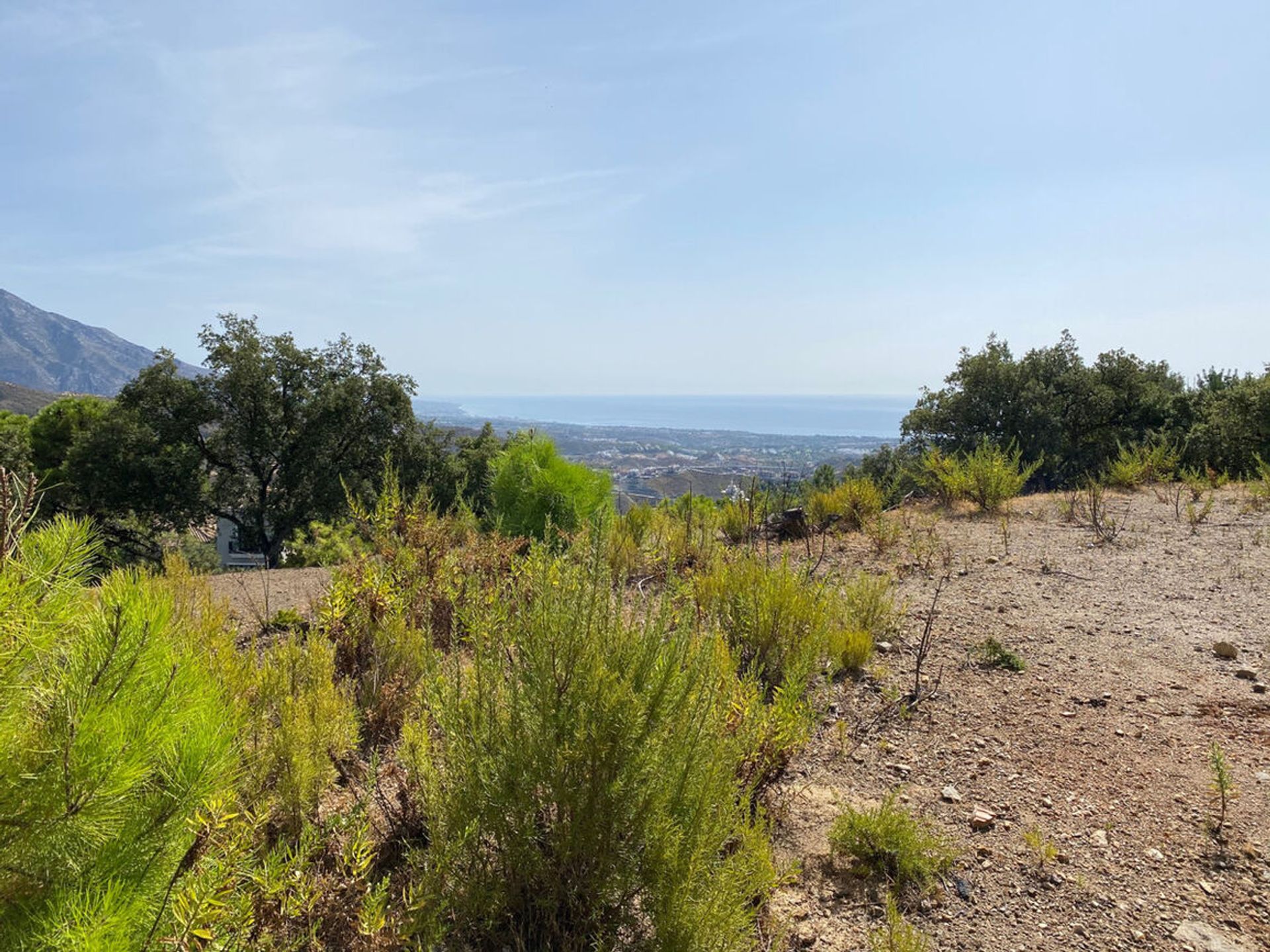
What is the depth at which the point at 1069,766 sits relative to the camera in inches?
109

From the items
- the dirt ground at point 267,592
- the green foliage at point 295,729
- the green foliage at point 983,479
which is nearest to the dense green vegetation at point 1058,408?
the green foliage at point 983,479

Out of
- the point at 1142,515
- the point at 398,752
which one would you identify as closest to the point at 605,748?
the point at 398,752

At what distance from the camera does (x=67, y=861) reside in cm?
108

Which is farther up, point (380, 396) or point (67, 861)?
Answer: point (380, 396)

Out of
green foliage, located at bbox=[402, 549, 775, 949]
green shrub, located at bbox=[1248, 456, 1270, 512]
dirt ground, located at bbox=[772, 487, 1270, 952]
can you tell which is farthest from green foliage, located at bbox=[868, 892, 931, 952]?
green shrub, located at bbox=[1248, 456, 1270, 512]

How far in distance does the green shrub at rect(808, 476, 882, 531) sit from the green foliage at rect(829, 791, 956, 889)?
5594 millimetres

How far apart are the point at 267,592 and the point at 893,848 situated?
405cm

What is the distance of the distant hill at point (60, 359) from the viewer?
156m

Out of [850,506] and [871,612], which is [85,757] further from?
[850,506]

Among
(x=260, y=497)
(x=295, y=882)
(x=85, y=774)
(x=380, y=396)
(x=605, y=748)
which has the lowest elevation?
(x=260, y=497)

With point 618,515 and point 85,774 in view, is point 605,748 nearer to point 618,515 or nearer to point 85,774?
point 85,774

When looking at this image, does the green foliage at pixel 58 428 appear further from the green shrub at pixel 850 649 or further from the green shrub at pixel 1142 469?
the green shrub at pixel 1142 469

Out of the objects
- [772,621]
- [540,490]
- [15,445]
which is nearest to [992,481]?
[540,490]

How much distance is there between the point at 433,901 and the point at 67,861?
0.86 meters
